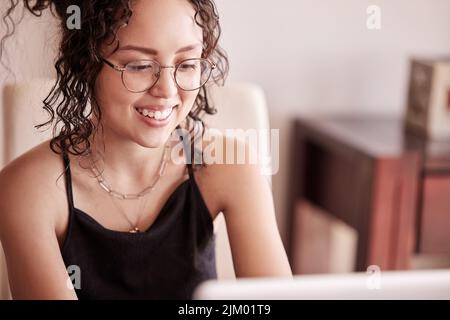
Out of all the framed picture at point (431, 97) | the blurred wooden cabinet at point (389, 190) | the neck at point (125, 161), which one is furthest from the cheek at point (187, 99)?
the framed picture at point (431, 97)

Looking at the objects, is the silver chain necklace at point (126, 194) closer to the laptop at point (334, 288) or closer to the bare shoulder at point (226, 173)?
the bare shoulder at point (226, 173)

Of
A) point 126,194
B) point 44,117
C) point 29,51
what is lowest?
point 126,194

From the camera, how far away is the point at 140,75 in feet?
3.22

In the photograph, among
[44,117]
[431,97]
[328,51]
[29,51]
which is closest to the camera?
[44,117]

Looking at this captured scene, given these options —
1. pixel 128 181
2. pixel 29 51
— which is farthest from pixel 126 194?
pixel 29 51

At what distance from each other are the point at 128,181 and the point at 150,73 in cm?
24

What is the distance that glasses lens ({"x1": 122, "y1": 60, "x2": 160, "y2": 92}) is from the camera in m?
0.98

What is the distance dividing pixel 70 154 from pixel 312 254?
1.20m

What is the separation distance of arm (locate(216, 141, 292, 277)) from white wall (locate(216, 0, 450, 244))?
0.79m

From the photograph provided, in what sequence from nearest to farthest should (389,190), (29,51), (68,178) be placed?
(68,178), (29,51), (389,190)

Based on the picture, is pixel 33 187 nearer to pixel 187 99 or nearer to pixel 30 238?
pixel 30 238

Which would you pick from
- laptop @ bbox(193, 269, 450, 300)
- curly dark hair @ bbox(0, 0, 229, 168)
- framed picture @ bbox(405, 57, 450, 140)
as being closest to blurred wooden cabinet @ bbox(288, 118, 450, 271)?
framed picture @ bbox(405, 57, 450, 140)

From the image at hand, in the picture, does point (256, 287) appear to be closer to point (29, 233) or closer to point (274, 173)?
point (29, 233)
